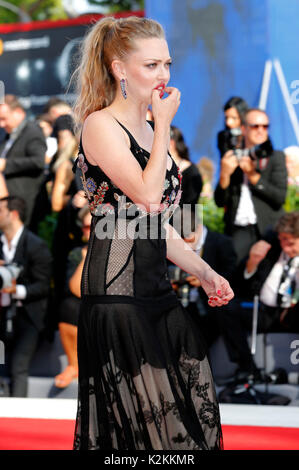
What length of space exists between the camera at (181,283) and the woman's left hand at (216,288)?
7.85ft

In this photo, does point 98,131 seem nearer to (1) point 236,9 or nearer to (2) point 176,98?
(2) point 176,98

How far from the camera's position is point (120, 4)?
85.1 ft

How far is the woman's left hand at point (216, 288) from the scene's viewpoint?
2299mm

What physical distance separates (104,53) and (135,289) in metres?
0.73

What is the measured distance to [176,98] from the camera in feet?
7.16

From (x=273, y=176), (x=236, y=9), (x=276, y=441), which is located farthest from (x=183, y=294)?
(x=236, y=9)

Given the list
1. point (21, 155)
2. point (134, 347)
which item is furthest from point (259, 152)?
point (134, 347)

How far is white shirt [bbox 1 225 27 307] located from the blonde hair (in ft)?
9.12

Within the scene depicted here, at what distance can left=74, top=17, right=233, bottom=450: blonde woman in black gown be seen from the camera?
216 cm

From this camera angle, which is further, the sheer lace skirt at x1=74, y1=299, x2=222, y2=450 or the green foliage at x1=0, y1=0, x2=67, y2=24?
the green foliage at x1=0, y1=0, x2=67, y2=24

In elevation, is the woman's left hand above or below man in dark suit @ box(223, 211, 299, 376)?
above

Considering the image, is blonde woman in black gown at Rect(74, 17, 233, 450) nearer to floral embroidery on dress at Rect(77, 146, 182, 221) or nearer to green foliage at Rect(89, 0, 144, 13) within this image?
floral embroidery on dress at Rect(77, 146, 182, 221)

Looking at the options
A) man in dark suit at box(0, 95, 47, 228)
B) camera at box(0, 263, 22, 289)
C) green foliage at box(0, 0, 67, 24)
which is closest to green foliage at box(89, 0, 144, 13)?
green foliage at box(0, 0, 67, 24)
